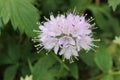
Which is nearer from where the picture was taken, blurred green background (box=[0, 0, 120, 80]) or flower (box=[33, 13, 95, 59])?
flower (box=[33, 13, 95, 59])

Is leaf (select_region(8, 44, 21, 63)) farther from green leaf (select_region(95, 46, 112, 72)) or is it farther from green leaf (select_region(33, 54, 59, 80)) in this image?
green leaf (select_region(95, 46, 112, 72))

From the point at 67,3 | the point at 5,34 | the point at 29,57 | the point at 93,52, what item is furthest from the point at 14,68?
the point at 67,3

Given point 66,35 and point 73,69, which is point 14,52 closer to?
point 73,69

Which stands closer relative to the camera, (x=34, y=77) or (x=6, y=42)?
(x=34, y=77)

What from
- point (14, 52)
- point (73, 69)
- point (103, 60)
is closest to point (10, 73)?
point (14, 52)

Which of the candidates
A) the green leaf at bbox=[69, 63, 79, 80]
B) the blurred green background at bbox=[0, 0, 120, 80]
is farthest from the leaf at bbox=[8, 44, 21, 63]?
the green leaf at bbox=[69, 63, 79, 80]

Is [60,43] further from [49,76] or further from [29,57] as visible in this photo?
[29,57]

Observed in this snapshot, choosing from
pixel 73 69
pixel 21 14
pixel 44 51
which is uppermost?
pixel 21 14
